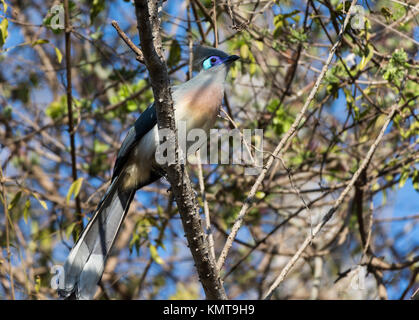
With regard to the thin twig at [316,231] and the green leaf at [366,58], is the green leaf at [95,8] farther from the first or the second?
the thin twig at [316,231]

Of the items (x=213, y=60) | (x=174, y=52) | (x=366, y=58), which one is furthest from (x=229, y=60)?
(x=366, y=58)

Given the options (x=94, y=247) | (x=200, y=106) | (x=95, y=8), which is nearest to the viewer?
(x=94, y=247)

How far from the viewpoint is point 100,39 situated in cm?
461

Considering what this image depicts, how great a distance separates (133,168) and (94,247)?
0.66 metres

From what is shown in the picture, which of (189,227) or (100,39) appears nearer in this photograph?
(189,227)

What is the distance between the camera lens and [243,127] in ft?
15.5

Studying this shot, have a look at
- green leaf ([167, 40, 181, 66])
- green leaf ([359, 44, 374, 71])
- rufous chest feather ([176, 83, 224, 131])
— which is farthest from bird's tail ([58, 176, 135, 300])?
green leaf ([359, 44, 374, 71])

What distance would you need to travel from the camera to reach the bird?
321 cm

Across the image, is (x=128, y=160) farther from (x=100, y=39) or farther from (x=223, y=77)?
(x=100, y=39)

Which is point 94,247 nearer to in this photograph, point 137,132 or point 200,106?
point 137,132

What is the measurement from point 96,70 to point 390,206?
352 cm
